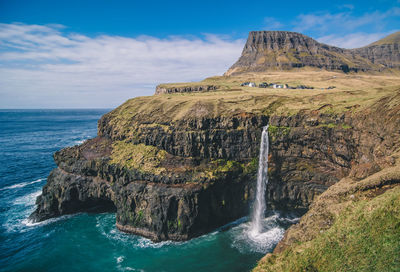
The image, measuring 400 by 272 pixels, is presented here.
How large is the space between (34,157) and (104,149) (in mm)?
44152

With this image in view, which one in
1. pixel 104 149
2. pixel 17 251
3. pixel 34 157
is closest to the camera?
pixel 17 251

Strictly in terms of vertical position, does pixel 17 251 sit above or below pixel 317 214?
below

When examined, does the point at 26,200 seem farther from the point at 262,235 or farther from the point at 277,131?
the point at 277,131

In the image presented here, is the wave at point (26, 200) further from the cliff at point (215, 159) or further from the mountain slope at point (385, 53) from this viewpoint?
the mountain slope at point (385, 53)

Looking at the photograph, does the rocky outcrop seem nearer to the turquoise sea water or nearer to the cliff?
the cliff

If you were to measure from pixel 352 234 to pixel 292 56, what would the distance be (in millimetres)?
121860

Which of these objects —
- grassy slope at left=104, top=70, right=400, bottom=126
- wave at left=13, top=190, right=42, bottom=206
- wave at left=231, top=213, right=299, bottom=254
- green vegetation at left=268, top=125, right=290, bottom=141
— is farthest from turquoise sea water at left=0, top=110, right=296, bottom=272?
grassy slope at left=104, top=70, right=400, bottom=126

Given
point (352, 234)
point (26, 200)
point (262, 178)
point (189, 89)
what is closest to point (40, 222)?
point (26, 200)

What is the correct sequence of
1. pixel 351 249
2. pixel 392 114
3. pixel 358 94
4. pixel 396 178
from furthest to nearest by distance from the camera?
pixel 358 94 → pixel 392 114 → pixel 396 178 → pixel 351 249

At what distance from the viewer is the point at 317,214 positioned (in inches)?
840

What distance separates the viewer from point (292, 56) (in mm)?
121312

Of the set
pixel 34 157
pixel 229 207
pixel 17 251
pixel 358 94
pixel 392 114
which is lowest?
→ pixel 17 251

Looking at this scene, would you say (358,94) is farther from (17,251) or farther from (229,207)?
(17,251)

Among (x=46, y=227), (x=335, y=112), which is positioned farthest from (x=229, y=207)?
(x=46, y=227)
